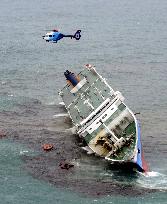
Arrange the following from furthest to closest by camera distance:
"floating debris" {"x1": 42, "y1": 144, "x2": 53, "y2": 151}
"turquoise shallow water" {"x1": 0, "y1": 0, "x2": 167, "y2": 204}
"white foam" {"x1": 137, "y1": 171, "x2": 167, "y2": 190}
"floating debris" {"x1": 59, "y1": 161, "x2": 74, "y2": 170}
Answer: "floating debris" {"x1": 42, "y1": 144, "x2": 53, "y2": 151} < "floating debris" {"x1": 59, "y1": 161, "x2": 74, "y2": 170} < "white foam" {"x1": 137, "y1": 171, "x2": 167, "y2": 190} < "turquoise shallow water" {"x1": 0, "y1": 0, "x2": 167, "y2": 204}

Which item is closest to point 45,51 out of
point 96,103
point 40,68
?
point 40,68

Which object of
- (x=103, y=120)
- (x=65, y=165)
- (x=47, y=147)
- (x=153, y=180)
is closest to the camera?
(x=153, y=180)

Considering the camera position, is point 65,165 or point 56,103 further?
point 56,103

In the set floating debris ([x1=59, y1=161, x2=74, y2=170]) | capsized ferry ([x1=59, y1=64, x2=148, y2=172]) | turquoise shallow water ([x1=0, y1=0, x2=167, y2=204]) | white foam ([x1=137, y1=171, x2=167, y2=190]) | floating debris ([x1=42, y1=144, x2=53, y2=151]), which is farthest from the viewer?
floating debris ([x1=42, y1=144, x2=53, y2=151])

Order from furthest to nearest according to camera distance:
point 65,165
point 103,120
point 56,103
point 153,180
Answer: point 56,103 < point 103,120 < point 65,165 < point 153,180

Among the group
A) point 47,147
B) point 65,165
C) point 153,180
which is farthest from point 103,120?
point 153,180

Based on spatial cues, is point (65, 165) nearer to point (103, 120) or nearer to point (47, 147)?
point (47, 147)

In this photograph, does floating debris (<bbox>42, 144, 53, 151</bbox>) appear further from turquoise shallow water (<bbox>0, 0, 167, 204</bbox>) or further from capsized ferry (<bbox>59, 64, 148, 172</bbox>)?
capsized ferry (<bbox>59, 64, 148, 172</bbox>)

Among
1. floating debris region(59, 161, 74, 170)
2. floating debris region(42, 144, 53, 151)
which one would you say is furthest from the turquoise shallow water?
floating debris region(59, 161, 74, 170)

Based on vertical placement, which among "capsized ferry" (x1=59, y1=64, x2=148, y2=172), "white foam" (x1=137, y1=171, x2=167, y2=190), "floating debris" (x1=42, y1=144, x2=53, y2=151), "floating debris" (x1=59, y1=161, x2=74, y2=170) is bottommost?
"white foam" (x1=137, y1=171, x2=167, y2=190)
